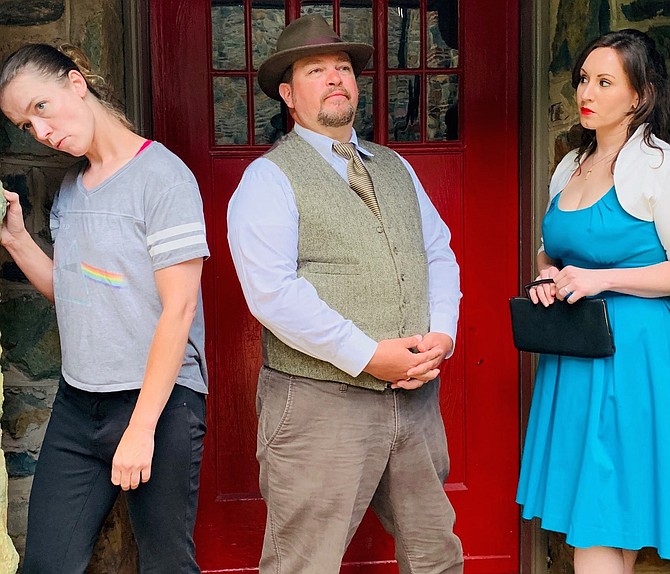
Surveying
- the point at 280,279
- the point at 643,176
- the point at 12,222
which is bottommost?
the point at 280,279

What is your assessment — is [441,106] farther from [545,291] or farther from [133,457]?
[133,457]

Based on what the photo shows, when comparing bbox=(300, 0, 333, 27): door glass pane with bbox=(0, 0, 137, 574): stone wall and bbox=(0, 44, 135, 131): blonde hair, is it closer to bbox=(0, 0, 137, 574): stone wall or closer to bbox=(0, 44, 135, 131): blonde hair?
bbox=(0, 0, 137, 574): stone wall

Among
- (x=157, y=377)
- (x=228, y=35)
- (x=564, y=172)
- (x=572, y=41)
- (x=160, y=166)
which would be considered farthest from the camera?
(x=228, y=35)

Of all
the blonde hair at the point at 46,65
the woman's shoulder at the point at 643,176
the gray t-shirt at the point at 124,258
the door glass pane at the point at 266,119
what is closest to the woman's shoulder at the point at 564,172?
the woman's shoulder at the point at 643,176

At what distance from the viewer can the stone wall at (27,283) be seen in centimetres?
239

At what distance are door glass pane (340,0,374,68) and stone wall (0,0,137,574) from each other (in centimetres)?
79

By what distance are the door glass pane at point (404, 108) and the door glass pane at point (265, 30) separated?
0.41 metres

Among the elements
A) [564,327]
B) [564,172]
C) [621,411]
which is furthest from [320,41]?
[621,411]

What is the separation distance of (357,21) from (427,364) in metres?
1.27

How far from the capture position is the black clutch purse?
2230 mm

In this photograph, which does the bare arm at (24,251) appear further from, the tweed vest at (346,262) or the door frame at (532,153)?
the door frame at (532,153)

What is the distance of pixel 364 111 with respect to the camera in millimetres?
2924

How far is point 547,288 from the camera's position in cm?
233

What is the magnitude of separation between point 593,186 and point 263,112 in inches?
44.1
